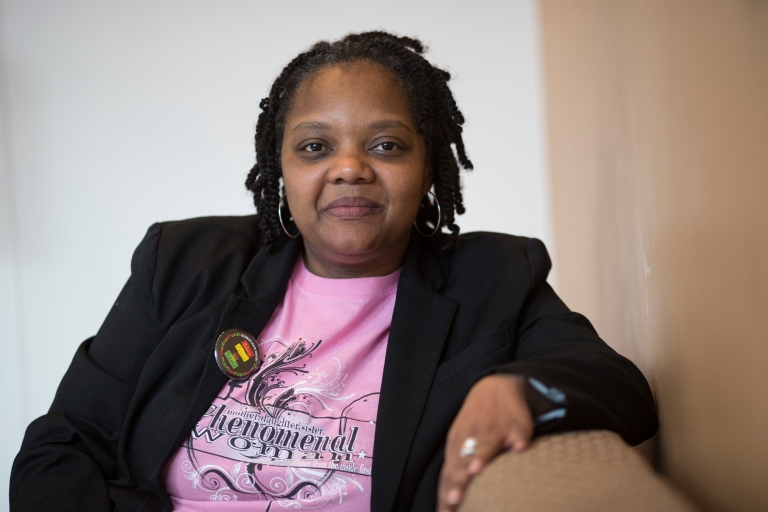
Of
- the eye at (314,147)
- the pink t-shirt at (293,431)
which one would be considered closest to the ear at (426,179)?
the eye at (314,147)

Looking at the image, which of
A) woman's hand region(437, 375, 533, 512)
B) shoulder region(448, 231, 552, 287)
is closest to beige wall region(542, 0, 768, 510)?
shoulder region(448, 231, 552, 287)

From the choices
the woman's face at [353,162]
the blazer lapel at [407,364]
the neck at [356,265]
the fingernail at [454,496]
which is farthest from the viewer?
the neck at [356,265]

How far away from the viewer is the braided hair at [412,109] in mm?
1686

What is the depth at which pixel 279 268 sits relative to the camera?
1.70m

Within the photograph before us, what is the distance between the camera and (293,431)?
1438 mm

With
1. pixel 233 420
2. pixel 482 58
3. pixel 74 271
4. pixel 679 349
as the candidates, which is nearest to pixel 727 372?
pixel 679 349

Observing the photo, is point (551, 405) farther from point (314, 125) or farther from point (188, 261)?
point (188, 261)

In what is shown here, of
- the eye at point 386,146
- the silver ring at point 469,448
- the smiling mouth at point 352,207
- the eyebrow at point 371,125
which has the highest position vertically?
the eyebrow at point 371,125

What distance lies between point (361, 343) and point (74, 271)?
200 cm

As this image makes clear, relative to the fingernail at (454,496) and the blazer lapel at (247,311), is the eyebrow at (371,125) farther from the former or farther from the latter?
the fingernail at (454,496)

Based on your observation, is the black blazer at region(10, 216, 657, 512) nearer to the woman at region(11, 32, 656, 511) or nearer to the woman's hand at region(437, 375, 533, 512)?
the woman at region(11, 32, 656, 511)

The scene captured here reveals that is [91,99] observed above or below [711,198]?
above

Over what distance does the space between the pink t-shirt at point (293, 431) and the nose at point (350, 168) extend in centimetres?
32

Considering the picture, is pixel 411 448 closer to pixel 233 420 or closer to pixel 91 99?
pixel 233 420
